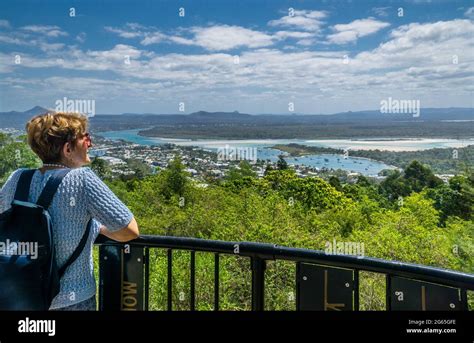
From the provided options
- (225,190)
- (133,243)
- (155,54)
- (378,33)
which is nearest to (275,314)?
(133,243)

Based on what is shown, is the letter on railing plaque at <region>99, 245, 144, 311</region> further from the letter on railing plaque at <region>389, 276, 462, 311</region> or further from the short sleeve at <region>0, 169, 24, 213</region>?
the letter on railing plaque at <region>389, 276, 462, 311</region>

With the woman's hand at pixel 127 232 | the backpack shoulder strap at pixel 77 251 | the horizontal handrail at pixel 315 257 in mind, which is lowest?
the horizontal handrail at pixel 315 257

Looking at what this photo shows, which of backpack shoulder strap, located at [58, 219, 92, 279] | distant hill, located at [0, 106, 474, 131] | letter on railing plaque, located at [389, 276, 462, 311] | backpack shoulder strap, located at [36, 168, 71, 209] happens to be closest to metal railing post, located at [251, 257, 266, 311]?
letter on railing plaque, located at [389, 276, 462, 311]

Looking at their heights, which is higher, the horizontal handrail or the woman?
the woman

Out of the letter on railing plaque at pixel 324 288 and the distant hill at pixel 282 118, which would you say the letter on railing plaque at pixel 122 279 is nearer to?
the letter on railing plaque at pixel 324 288

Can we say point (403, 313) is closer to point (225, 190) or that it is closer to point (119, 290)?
point (119, 290)

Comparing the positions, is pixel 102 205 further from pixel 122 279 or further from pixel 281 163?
pixel 281 163

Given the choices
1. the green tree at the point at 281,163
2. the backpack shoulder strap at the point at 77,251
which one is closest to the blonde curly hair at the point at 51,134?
the backpack shoulder strap at the point at 77,251

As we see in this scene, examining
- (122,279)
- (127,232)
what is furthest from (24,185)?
(122,279)

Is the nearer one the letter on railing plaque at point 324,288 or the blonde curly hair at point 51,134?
the blonde curly hair at point 51,134
